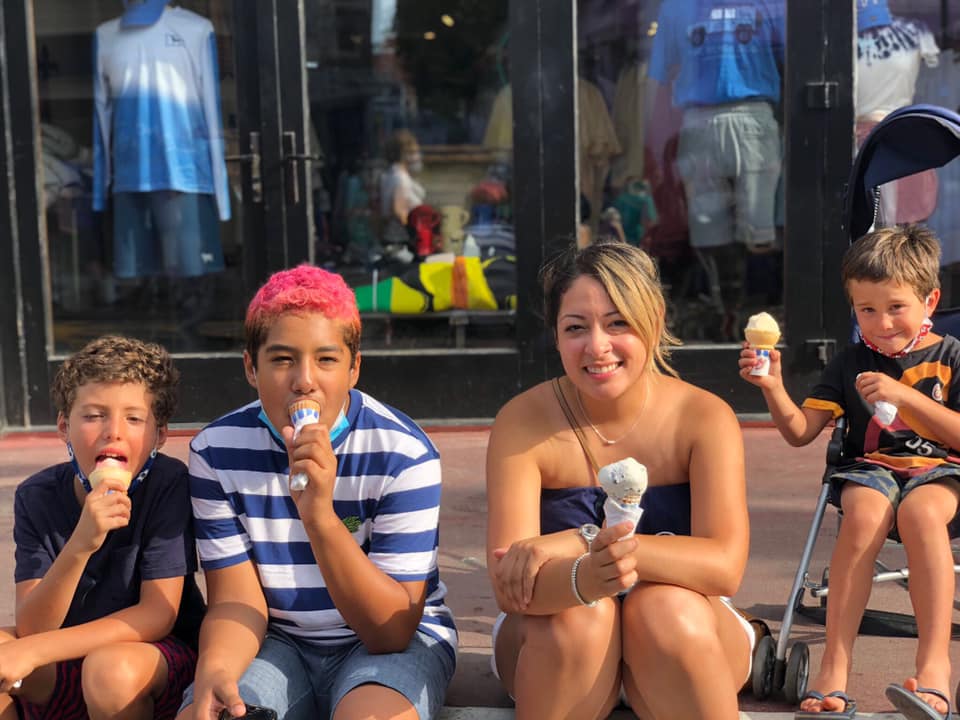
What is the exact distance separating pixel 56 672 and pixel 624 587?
1.42 metres

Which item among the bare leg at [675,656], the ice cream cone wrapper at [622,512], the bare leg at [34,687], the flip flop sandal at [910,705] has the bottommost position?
the flip flop sandal at [910,705]

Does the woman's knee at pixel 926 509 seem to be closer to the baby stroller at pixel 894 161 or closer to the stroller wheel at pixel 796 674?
the baby stroller at pixel 894 161

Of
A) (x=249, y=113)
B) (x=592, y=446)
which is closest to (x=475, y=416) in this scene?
(x=249, y=113)

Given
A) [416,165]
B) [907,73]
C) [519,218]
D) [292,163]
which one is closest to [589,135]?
[519,218]

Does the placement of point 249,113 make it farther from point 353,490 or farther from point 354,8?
point 353,490

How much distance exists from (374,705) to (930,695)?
1.39m

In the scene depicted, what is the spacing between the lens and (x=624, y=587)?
8.84 feet

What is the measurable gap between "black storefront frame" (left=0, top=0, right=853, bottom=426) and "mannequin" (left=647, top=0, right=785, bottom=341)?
15 cm

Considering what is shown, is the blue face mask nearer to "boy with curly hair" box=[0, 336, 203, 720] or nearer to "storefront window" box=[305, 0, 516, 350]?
"boy with curly hair" box=[0, 336, 203, 720]

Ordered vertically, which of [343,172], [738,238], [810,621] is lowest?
[810,621]

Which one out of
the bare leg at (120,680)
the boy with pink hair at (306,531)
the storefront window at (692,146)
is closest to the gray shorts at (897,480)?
the boy with pink hair at (306,531)

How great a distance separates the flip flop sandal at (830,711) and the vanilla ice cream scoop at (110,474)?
5.69 ft

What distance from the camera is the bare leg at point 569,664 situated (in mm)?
2791

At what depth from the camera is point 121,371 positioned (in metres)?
3.04
